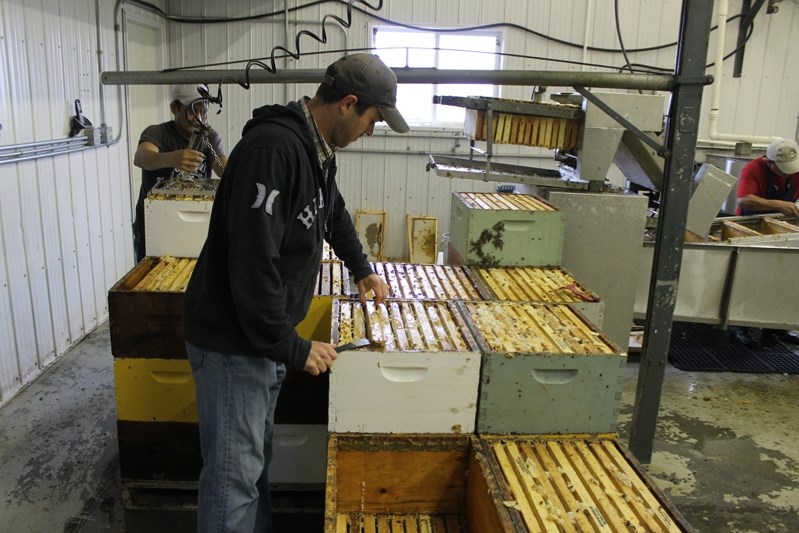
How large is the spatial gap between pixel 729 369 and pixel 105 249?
4.23 meters

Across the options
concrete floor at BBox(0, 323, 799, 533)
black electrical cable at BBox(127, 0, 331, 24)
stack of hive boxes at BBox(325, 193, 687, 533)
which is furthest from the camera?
black electrical cable at BBox(127, 0, 331, 24)

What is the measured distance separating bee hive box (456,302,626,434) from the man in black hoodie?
48 cm

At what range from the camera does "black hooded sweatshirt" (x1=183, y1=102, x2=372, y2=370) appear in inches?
55.6

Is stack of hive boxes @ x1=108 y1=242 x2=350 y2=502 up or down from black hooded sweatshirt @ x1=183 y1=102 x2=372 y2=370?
down

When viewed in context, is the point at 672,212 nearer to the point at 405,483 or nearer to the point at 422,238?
the point at 405,483

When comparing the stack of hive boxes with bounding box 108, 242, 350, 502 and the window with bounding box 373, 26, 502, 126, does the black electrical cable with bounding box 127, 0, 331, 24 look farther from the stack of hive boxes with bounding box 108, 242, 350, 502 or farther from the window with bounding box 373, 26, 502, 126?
the stack of hive boxes with bounding box 108, 242, 350, 502

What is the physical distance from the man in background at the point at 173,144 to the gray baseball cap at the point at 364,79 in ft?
5.04

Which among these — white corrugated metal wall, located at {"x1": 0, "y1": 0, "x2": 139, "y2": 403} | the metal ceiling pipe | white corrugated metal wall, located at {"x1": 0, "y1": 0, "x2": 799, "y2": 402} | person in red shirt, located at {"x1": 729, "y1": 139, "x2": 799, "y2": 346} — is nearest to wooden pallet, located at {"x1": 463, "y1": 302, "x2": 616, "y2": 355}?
the metal ceiling pipe

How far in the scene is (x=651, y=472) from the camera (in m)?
2.85

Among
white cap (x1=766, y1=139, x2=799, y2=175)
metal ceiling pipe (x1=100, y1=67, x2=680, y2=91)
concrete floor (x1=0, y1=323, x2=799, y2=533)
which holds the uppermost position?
metal ceiling pipe (x1=100, y1=67, x2=680, y2=91)

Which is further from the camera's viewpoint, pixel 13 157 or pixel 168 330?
pixel 13 157

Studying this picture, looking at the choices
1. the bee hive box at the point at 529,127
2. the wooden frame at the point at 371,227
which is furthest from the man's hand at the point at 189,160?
the wooden frame at the point at 371,227

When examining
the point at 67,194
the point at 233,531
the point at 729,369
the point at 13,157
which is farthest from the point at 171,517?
the point at 729,369

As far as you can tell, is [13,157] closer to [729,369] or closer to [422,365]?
[422,365]
